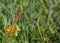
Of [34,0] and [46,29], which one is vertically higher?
[34,0]

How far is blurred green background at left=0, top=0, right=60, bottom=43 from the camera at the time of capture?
2127 millimetres

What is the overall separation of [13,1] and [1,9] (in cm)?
24

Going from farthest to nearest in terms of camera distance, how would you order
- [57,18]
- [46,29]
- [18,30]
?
[57,18], [46,29], [18,30]

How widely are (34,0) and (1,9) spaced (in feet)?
1.40

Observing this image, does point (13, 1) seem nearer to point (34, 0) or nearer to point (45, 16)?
point (34, 0)

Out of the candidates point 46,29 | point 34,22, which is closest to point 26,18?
point 34,22

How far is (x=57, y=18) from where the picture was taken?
2.45 meters

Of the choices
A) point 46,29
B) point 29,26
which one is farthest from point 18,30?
point 46,29

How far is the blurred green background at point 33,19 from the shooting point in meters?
2.13

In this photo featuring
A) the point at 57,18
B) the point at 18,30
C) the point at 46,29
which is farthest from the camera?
the point at 57,18

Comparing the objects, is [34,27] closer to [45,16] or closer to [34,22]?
[34,22]

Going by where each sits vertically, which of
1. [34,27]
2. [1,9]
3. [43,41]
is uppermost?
[1,9]

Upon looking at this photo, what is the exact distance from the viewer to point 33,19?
232cm

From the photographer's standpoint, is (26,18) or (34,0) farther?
(34,0)
